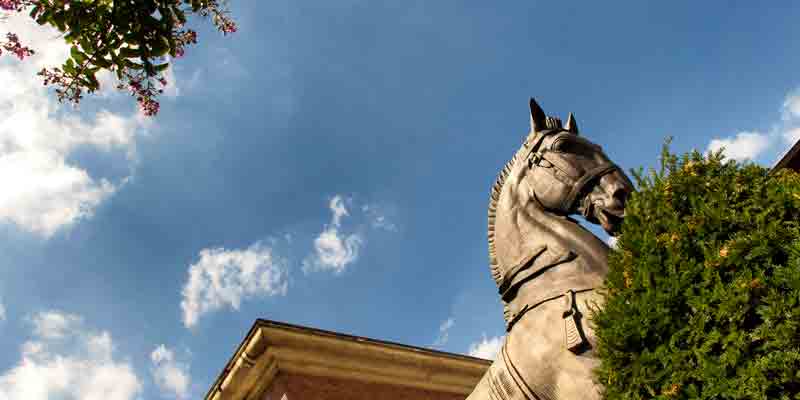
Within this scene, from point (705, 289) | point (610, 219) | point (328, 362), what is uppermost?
point (328, 362)

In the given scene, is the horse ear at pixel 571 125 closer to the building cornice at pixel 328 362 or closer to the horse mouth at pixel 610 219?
the horse mouth at pixel 610 219

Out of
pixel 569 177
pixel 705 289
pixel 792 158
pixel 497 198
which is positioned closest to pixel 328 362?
pixel 497 198

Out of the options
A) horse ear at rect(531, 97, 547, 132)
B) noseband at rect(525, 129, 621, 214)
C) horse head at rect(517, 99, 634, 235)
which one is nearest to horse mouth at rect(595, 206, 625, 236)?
horse head at rect(517, 99, 634, 235)

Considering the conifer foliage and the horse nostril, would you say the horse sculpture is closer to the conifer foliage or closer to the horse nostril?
the horse nostril

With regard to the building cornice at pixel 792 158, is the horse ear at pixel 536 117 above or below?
below

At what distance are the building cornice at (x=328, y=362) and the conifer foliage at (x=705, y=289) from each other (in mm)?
5668

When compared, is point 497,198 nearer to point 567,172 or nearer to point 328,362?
point 567,172

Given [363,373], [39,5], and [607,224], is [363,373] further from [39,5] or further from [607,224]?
→ [39,5]

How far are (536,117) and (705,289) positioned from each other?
6.50ft

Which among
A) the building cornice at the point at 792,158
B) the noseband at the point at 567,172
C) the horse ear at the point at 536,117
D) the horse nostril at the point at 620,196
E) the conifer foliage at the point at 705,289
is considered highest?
the building cornice at the point at 792,158

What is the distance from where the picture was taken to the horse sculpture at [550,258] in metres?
3.43

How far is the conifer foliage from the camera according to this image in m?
2.49

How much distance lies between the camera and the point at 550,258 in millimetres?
3783

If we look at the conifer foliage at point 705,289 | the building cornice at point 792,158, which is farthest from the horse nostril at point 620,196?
the building cornice at point 792,158
